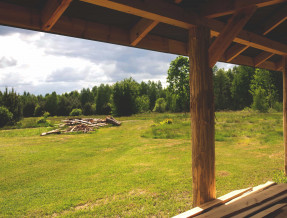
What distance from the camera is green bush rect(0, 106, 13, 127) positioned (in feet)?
64.3

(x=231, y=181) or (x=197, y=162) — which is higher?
(x=197, y=162)

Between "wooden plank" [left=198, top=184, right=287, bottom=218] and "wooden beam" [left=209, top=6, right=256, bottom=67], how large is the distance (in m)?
2.20

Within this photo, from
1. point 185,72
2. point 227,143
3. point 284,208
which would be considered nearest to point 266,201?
point 284,208

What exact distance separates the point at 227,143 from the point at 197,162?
803 centimetres

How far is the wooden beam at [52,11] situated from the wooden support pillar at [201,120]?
74.9 inches

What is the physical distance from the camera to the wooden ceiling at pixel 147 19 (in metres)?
2.55

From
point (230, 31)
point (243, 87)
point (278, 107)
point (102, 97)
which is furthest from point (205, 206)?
point (102, 97)

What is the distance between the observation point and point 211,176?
312 centimetres

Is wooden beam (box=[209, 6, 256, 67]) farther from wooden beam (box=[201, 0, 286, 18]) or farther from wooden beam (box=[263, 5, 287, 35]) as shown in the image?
wooden beam (box=[263, 5, 287, 35])

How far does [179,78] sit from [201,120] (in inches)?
1167

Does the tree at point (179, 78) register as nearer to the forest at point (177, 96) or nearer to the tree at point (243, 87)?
the forest at point (177, 96)

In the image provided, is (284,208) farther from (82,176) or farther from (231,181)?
(82,176)

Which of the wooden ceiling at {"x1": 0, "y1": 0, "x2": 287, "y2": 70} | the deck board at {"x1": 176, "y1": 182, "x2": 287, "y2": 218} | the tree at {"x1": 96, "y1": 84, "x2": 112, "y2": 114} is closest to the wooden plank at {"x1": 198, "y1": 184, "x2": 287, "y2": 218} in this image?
the deck board at {"x1": 176, "y1": 182, "x2": 287, "y2": 218}

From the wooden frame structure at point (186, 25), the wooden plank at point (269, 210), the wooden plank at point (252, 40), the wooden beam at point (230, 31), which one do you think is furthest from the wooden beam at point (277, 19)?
the wooden plank at point (269, 210)
